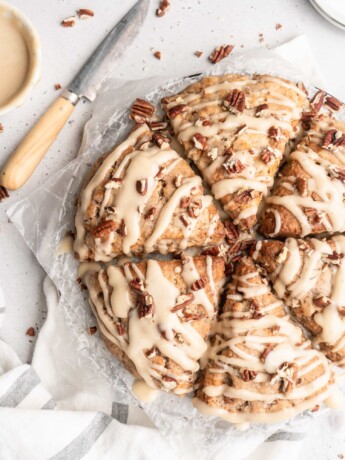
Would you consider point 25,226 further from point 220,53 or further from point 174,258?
point 220,53

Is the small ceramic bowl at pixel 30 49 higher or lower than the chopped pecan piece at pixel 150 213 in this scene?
higher

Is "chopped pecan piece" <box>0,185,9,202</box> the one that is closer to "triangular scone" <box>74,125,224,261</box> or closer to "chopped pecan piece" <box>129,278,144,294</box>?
"triangular scone" <box>74,125,224,261</box>

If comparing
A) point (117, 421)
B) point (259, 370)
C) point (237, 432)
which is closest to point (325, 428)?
point (237, 432)

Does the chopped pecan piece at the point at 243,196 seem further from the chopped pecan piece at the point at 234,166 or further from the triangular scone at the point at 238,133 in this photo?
the chopped pecan piece at the point at 234,166

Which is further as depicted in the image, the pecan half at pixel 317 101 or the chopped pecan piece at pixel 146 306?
the pecan half at pixel 317 101

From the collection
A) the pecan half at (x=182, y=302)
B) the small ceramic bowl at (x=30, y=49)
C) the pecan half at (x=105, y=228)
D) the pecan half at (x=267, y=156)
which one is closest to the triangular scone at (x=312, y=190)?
the pecan half at (x=267, y=156)

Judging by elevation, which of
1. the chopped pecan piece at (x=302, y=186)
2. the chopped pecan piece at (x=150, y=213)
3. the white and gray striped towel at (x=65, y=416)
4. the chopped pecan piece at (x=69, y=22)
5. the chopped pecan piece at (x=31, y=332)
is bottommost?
the white and gray striped towel at (x=65, y=416)
